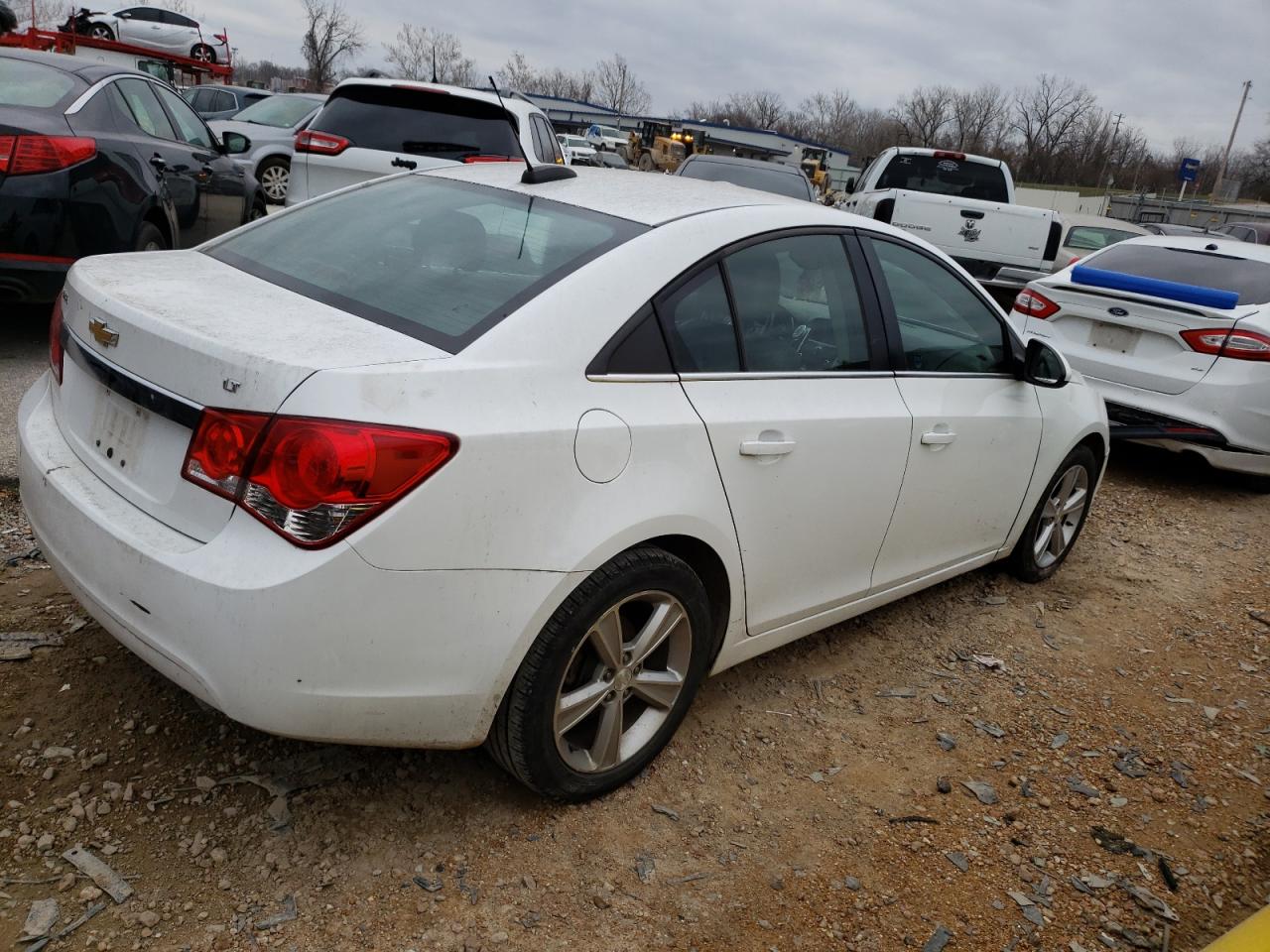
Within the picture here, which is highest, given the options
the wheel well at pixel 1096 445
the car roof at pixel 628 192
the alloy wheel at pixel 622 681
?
the car roof at pixel 628 192

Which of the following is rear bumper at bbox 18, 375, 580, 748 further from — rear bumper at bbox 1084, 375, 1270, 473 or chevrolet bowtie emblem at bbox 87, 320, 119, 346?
rear bumper at bbox 1084, 375, 1270, 473

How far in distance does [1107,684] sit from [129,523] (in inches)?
136

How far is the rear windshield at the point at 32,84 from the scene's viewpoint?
17.8 ft

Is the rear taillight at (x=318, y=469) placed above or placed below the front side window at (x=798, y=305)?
below

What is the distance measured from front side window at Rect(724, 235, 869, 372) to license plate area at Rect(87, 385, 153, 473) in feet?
5.19

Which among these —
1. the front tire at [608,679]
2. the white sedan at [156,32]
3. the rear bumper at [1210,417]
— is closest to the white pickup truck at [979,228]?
the rear bumper at [1210,417]

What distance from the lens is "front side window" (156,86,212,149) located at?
22.9 ft

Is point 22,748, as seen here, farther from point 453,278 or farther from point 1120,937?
point 1120,937

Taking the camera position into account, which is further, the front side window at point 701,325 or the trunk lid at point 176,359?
the front side window at point 701,325

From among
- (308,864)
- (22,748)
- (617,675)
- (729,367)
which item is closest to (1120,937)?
(617,675)

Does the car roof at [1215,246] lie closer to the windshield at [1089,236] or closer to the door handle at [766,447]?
the door handle at [766,447]

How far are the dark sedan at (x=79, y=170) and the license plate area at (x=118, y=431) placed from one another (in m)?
3.43

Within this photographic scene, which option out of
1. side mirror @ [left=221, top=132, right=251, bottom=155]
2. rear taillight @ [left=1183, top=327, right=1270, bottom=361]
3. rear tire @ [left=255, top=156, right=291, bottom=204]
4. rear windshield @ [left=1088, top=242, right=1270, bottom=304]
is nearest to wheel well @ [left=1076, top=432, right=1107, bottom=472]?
rear taillight @ [left=1183, top=327, right=1270, bottom=361]

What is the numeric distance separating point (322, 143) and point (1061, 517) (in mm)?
5721
